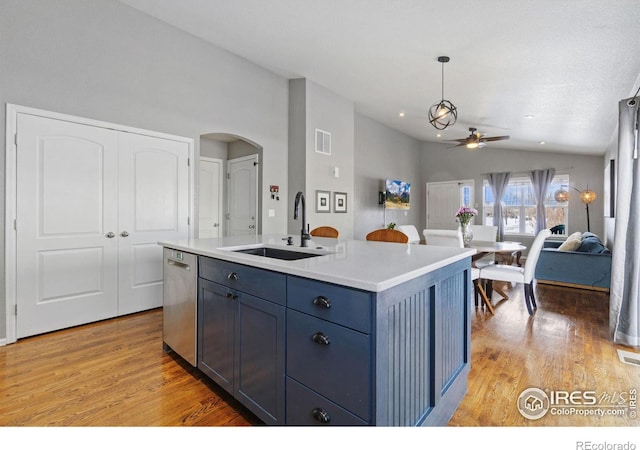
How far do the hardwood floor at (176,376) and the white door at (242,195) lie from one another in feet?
7.35

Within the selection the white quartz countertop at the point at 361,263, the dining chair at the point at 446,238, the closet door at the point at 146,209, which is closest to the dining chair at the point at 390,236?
the white quartz countertop at the point at 361,263

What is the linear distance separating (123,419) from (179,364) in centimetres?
63

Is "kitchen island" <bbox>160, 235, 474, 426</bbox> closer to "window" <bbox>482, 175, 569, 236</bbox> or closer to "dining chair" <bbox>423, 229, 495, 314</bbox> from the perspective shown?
"dining chair" <bbox>423, 229, 495, 314</bbox>

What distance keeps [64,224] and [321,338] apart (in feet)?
10.1

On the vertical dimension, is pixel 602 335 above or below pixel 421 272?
below

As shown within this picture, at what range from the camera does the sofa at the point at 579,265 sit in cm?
443

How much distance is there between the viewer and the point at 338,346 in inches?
49.2

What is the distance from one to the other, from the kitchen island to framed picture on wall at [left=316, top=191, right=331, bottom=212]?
3.25m

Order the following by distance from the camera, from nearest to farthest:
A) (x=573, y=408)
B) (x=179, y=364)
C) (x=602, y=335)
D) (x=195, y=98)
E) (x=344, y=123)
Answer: (x=573, y=408), (x=179, y=364), (x=602, y=335), (x=195, y=98), (x=344, y=123)

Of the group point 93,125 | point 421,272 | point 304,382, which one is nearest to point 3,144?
point 93,125

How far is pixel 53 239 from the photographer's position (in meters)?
3.03

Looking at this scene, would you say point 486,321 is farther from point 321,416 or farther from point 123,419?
point 123,419

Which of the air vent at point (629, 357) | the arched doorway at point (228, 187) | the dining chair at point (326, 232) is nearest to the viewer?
the air vent at point (629, 357)

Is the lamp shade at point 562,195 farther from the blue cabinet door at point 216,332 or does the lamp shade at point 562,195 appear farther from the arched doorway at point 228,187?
the blue cabinet door at point 216,332
